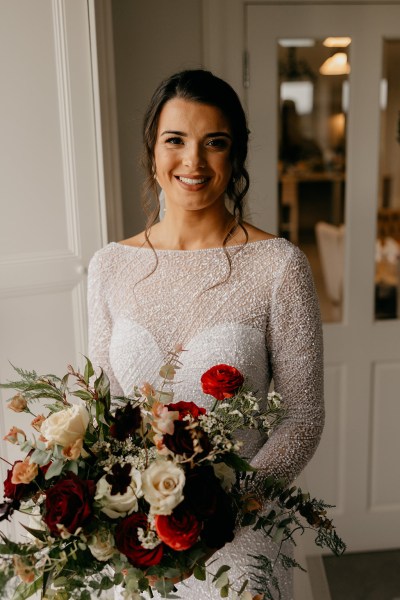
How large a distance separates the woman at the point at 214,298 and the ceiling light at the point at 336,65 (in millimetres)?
1360

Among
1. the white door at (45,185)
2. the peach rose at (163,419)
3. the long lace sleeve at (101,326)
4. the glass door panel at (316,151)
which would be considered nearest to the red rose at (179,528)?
the peach rose at (163,419)

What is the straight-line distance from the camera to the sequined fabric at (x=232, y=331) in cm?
138

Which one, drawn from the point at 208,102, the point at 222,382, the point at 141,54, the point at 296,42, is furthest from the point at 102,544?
the point at 296,42

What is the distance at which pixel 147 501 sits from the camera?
932 millimetres

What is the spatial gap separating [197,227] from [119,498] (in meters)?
0.78

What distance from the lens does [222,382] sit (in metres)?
1.05

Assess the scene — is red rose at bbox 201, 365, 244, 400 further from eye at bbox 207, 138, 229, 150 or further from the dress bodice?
eye at bbox 207, 138, 229, 150

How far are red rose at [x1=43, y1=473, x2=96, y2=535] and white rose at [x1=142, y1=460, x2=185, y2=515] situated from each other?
0.27 ft

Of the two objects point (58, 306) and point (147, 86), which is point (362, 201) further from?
point (58, 306)

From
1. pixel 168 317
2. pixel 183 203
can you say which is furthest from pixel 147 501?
pixel 183 203

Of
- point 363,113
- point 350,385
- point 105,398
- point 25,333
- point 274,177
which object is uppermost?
point 363,113

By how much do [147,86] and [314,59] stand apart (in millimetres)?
712

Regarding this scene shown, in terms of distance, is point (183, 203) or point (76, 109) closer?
point (183, 203)

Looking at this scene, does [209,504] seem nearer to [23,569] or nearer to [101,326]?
[23,569]
